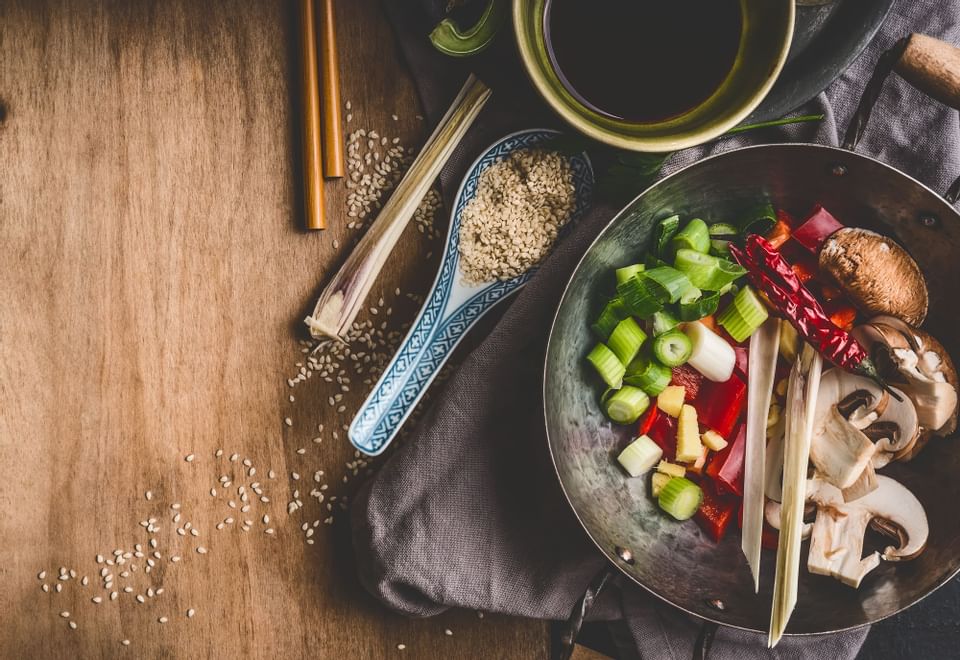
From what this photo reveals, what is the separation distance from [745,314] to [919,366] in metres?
0.26

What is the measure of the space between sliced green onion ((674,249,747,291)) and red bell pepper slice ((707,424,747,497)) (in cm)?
23

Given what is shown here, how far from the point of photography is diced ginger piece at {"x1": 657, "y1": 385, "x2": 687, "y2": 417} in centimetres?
115

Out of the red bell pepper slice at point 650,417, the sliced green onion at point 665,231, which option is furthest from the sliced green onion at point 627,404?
the sliced green onion at point 665,231

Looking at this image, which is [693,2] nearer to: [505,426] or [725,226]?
[725,226]

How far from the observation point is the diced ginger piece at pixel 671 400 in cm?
115

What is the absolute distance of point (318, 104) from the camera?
4.14ft

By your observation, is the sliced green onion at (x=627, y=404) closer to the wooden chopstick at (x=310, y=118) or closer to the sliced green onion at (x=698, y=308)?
the sliced green onion at (x=698, y=308)

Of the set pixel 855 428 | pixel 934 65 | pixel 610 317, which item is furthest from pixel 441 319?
pixel 934 65

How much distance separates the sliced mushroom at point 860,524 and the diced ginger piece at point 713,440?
149 millimetres

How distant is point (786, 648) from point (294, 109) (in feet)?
4.14

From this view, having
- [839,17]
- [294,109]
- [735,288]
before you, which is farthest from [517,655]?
[839,17]

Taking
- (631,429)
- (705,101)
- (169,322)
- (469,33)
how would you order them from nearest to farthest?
1. (705,101)
2. (469,33)
3. (631,429)
4. (169,322)

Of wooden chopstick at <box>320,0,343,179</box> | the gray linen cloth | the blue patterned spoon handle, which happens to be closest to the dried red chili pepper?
the gray linen cloth

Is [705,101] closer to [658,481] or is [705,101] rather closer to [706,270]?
[706,270]
